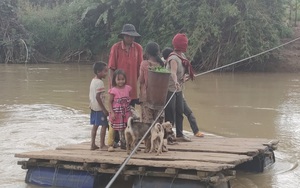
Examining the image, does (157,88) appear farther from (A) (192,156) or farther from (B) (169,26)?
(B) (169,26)

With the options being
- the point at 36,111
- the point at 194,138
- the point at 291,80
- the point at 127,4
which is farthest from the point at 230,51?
the point at 194,138

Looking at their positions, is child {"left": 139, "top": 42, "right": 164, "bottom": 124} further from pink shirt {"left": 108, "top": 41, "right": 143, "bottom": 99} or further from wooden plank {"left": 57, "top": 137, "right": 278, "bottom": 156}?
wooden plank {"left": 57, "top": 137, "right": 278, "bottom": 156}

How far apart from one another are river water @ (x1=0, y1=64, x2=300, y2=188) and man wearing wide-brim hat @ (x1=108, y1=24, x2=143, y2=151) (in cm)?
177

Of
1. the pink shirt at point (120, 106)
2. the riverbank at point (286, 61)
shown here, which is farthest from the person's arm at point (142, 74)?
the riverbank at point (286, 61)

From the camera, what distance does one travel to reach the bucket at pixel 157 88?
5.95m

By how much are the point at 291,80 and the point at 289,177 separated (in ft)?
36.1

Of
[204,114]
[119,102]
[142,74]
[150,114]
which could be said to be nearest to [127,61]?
[142,74]

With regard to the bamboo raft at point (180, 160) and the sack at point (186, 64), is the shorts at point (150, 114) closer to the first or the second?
the bamboo raft at point (180, 160)

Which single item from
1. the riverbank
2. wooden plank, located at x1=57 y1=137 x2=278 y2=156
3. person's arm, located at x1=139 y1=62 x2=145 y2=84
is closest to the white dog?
wooden plank, located at x1=57 y1=137 x2=278 y2=156

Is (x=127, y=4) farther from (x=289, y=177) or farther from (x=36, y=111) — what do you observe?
(x=289, y=177)

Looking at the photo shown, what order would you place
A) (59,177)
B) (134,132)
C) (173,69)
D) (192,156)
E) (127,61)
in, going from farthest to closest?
(173,69), (127,61), (59,177), (134,132), (192,156)

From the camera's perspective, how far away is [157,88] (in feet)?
19.7

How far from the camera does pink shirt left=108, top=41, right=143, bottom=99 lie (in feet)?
20.8

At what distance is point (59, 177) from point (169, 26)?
1564 cm
